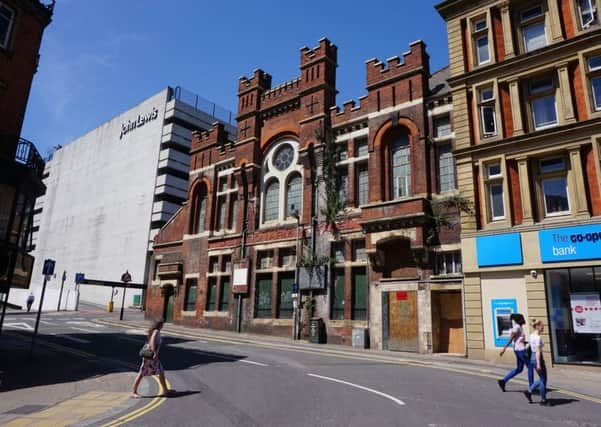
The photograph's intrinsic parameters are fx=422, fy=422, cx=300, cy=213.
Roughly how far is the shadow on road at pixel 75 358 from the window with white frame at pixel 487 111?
571 inches

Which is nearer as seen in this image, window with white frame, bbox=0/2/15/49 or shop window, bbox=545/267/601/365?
shop window, bbox=545/267/601/365

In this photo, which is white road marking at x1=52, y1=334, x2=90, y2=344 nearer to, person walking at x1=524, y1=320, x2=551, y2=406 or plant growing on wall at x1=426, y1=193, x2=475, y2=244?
plant growing on wall at x1=426, y1=193, x2=475, y2=244

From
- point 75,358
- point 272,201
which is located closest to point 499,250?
point 272,201

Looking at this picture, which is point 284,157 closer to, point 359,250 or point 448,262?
point 359,250

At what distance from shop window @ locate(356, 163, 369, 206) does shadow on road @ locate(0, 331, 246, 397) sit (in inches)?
477

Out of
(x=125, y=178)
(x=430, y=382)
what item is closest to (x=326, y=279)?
(x=430, y=382)

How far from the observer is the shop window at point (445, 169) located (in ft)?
69.5

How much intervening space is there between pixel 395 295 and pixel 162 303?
21255 millimetres

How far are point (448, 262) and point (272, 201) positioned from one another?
44.4ft

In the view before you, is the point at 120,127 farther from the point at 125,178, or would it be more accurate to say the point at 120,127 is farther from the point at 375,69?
the point at 375,69

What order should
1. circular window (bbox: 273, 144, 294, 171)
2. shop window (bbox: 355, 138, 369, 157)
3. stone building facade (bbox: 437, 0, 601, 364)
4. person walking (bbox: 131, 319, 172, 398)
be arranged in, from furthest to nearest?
circular window (bbox: 273, 144, 294, 171)
shop window (bbox: 355, 138, 369, 157)
stone building facade (bbox: 437, 0, 601, 364)
person walking (bbox: 131, 319, 172, 398)

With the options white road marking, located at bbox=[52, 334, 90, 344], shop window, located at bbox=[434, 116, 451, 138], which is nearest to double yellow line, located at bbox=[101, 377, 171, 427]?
white road marking, located at bbox=[52, 334, 90, 344]

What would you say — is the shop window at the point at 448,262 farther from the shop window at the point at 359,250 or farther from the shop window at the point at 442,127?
the shop window at the point at 442,127

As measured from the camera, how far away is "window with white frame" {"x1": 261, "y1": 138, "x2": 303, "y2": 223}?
28281 mm
